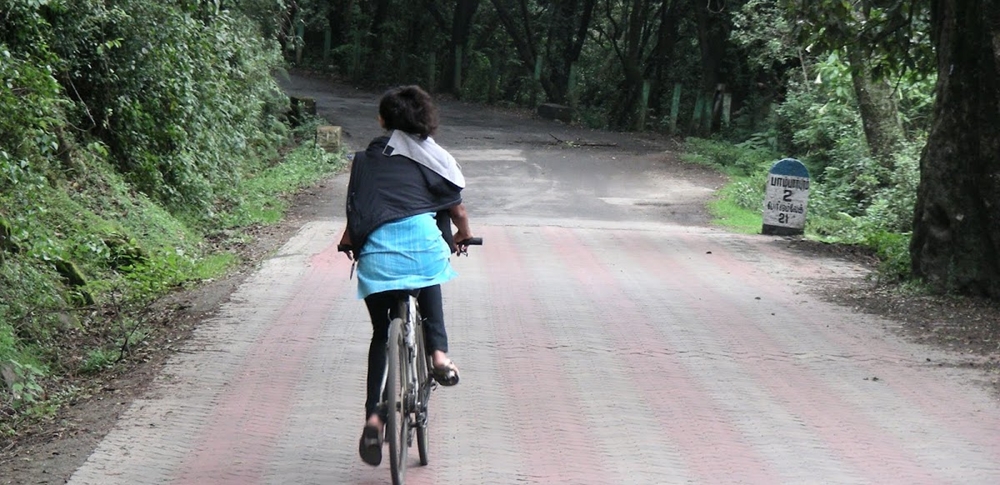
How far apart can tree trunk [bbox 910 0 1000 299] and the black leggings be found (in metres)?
6.75

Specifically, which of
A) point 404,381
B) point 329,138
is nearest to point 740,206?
point 329,138

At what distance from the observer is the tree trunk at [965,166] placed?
411 inches

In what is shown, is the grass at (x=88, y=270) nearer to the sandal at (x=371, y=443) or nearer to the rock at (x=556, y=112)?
the sandal at (x=371, y=443)

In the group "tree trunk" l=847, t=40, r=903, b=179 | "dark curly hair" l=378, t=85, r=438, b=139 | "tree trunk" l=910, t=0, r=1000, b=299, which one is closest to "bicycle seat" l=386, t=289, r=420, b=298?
"dark curly hair" l=378, t=85, r=438, b=139

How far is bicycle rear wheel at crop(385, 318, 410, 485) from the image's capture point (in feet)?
16.3

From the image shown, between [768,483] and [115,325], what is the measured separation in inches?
221

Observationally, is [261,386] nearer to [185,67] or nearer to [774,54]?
[185,67]

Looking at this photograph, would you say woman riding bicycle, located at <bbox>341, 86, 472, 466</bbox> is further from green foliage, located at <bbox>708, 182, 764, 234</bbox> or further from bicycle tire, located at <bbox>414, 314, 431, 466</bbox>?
green foliage, located at <bbox>708, 182, 764, 234</bbox>

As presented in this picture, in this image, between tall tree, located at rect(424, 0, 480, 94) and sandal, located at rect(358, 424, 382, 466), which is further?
tall tree, located at rect(424, 0, 480, 94)

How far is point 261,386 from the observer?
286 inches

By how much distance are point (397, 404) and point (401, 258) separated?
0.66 meters

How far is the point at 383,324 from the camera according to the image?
5383mm

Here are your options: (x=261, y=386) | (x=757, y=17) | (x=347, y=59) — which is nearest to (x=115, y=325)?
(x=261, y=386)

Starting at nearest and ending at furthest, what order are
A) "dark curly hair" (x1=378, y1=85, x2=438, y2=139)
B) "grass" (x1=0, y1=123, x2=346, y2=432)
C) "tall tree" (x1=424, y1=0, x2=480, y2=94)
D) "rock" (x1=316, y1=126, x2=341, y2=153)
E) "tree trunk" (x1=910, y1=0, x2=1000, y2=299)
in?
"dark curly hair" (x1=378, y1=85, x2=438, y2=139) → "grass" (x1=0, y1=123, x2=346, y2=432) → "tree trunk" (x1=910, y1=0, x2=1000, y2=299) → "rock" (x1=316, y1=126, x2=341, y2=153) → "tall tree" (x1=424, y1=0, x2=480, y2=94)
